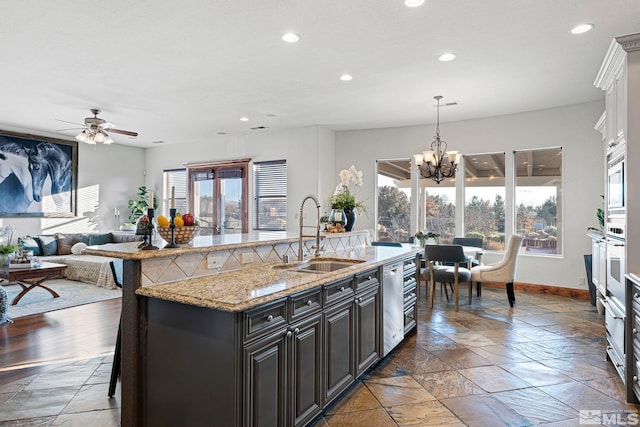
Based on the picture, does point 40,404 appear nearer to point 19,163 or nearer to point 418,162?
point 418,162

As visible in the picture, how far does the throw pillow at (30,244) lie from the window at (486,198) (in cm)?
762

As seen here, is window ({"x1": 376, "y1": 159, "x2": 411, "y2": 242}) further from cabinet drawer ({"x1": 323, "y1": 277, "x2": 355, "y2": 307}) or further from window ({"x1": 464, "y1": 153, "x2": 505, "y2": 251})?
cabinet drawer ({"x1": 323, "y1": 277, "x2": 355, "y2": 307})

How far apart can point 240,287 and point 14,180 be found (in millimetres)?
7272

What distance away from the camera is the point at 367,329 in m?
2.71

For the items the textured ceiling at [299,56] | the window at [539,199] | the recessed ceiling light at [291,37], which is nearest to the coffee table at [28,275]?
the textured ceiling at [299,56]

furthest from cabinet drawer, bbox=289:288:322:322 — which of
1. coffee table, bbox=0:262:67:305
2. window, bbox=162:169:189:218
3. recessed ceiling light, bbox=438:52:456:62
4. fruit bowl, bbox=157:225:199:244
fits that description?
window, bbox=162:169:189:218

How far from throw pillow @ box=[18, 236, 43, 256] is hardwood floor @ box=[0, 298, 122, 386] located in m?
2.80

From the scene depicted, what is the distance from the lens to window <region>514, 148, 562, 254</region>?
5.87 metres

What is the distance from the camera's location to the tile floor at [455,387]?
2.32 meters

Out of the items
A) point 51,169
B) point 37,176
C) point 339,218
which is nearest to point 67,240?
point 37,176

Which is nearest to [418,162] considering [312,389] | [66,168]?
[312,389]

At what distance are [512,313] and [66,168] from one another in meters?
8.38

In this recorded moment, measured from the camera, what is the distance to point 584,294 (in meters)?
5.49

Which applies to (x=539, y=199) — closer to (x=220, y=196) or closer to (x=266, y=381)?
(x=266, y=381)
